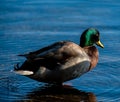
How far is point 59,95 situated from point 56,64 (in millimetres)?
449

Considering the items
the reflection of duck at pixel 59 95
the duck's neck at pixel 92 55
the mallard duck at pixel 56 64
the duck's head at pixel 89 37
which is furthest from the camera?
the duck's head at pixel 89 37

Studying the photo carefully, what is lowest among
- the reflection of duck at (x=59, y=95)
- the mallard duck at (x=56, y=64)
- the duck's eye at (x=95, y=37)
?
the reflection of duck at (x=59, y=95)

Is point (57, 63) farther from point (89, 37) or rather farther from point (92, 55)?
point (89, 37)

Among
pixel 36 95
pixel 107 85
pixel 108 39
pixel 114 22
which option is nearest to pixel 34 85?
pixel 36 95

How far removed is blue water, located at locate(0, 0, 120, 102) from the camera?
7.23m

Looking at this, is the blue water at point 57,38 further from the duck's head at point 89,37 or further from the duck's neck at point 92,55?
the duck's head at point 89,37

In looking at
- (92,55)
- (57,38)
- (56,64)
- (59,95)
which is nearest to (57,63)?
(56,64)

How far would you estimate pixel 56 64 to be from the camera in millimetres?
7227

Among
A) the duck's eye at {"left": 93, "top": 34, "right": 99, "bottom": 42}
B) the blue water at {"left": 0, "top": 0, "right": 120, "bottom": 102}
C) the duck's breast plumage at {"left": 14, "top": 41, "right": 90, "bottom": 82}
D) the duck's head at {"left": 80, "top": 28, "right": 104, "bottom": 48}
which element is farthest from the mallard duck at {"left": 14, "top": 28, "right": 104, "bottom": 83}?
the duck's eye at {"left": 93, "top": 34, "right": 99, "bottom": 42}

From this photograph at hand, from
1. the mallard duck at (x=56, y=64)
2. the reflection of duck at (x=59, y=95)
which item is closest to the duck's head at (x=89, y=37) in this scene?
the mallard duck at (x=56, y=64)

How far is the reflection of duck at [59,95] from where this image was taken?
7074 mm

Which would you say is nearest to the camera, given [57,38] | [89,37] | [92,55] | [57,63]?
[57,63]

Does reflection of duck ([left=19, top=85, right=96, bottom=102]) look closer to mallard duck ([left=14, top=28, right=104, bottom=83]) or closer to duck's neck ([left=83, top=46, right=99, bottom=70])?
mallard duck ([left=14, top=28, right=104, bottom=83])

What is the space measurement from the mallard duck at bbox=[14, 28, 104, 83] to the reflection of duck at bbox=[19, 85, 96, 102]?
0.16 metres
